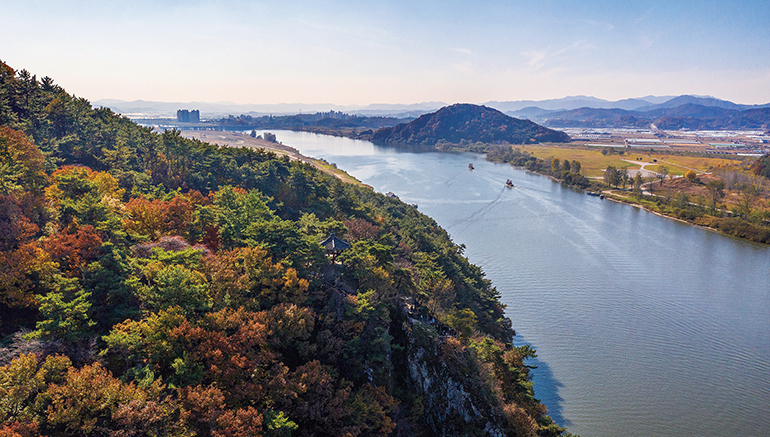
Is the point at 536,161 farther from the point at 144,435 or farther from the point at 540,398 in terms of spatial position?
the point at 144,435

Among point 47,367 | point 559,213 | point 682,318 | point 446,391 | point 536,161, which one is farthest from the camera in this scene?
point 536,161

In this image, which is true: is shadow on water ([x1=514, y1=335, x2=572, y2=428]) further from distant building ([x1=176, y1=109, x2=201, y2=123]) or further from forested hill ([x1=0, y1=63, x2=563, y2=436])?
distant building ([x1=176, y1=109, x2=201, y2=123])

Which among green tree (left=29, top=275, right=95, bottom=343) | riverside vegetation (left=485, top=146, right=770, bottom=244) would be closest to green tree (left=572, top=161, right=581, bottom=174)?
riverside vegetation (left=485, top=146, right=770, bottom=244)

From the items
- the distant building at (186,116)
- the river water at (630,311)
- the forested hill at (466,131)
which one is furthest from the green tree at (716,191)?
the distant building at (186,116)

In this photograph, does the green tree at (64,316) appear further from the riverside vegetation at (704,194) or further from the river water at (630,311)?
the riverside vegetation at (704,194)

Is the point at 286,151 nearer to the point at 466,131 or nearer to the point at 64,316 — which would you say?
the point at 64,316

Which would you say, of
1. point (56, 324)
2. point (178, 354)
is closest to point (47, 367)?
point (56, 324)
